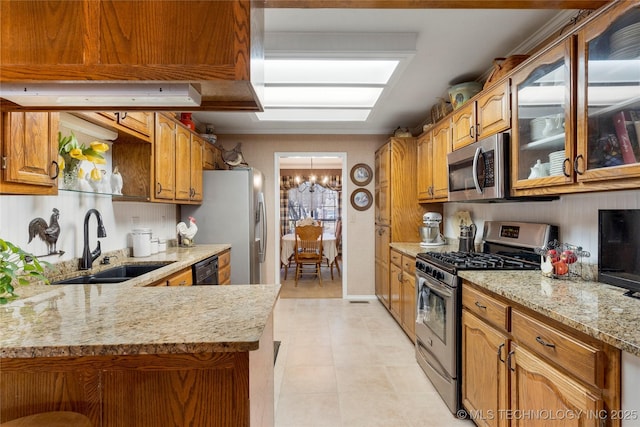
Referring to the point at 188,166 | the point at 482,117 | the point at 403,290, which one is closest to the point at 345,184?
the point at 403,290

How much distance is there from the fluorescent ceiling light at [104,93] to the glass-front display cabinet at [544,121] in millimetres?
1710

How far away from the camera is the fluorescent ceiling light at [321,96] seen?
127 inches

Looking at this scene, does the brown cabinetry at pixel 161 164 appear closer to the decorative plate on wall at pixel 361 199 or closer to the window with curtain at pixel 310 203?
the decorative plate on wall at pixel 361 199

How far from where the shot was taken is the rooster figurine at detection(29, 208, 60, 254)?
5.99 ft

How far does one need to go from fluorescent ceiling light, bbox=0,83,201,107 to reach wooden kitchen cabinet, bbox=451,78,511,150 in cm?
192

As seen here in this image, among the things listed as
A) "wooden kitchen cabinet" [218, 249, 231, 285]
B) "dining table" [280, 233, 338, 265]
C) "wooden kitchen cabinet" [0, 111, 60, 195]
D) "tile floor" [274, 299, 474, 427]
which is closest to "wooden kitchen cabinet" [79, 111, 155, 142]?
"wooden kitchen cabinet" [0, 111, 60, 195]

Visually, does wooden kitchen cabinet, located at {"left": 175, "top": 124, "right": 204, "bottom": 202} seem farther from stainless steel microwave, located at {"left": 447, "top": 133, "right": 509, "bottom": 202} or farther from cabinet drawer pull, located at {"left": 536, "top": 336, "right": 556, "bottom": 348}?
cabinet drawer pull, located at {"left": 536, "top": 336, "right": 556, "bottom": 348}

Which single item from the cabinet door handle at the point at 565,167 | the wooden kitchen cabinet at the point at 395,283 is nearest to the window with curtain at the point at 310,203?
the wooden kitchen cabinet at the point at 395,283

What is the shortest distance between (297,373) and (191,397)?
179 cm

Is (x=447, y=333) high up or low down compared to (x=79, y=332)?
down

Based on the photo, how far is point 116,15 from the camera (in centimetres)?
100

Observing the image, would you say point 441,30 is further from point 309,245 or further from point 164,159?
point 309,245

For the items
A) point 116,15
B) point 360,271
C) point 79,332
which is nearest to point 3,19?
point 116,15

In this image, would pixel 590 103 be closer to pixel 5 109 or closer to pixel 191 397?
pixel 191 397
